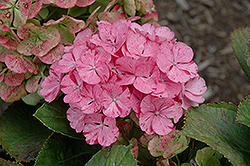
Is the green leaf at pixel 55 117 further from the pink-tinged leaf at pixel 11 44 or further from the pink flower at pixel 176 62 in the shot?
the pink flower at pixel 176 62

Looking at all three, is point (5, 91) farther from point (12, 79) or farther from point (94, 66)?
point (94, 66)

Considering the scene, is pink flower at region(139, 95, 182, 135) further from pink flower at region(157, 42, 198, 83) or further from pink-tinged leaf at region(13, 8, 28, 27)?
pink-tinged leaf at region(13, 8, 28, 27)

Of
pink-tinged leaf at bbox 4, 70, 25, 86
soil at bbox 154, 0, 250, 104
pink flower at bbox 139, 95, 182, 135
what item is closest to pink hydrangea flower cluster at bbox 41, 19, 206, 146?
pink flower at bbox 139, 95, 182, 135

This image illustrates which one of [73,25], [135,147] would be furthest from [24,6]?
[135,147]

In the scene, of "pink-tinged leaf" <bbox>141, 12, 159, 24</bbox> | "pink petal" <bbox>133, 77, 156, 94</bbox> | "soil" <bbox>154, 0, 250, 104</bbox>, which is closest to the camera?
"pink petal" <bbox>133, 77, 156, 94</bbox>

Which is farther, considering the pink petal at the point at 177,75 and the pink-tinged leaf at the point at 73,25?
the pink-tinged leaf at the point at 73,25

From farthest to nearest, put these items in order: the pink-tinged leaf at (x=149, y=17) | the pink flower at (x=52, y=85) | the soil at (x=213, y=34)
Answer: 1. the soil at (x=213, y=34)
2. the pink-tinged leaf at (x=149, y=17)
3. the pink flower at (x=52, y=85)

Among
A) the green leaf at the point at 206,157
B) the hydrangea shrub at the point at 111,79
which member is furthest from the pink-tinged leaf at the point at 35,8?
the green leaf at the point at 206,157
